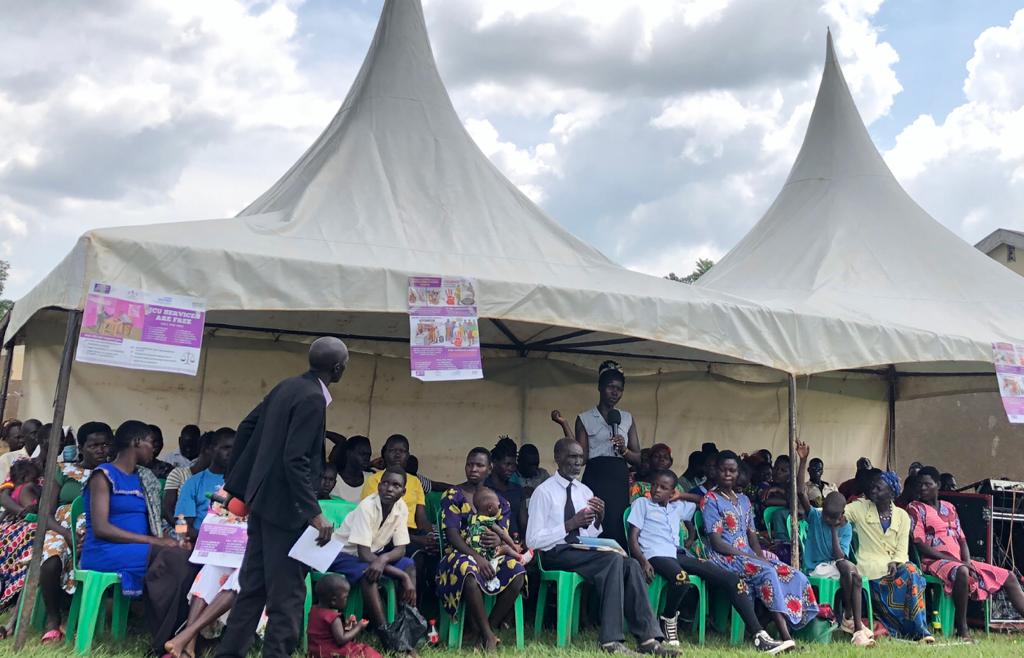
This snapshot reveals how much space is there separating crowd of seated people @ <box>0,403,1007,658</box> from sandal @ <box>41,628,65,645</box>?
1 centimetres

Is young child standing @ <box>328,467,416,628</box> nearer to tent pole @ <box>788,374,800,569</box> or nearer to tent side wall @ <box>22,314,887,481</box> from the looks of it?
tent side wall @ <box>22,314,887,481</box>

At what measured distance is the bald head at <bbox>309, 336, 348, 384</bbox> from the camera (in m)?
4.05

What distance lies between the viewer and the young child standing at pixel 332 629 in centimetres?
477

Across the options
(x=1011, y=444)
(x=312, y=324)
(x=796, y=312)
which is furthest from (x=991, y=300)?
(x=312, y=324)

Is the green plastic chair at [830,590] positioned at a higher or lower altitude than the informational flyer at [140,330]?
lower

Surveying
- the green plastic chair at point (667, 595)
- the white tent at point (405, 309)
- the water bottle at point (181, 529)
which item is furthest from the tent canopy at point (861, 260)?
the water bottle at point (181, 529)

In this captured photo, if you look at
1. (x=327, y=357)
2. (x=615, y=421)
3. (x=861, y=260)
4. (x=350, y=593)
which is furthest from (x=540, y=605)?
(x=861, y=260)

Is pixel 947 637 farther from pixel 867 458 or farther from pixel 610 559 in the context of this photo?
pixel 867 458

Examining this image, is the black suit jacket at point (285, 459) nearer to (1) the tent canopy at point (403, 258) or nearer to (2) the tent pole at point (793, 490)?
(1) the tent canopy at point (403, 258)

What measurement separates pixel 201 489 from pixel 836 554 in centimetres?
427

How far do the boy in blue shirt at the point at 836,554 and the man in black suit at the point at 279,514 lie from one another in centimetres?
386

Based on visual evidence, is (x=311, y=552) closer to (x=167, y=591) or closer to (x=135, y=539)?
(x=167, y=591)


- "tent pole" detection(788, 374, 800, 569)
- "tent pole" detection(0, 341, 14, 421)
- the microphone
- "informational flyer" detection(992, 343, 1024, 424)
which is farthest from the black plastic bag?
"informational flyer" detection(992, 343, 1024, 424)

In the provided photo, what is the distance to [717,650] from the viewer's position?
5.53 metres
